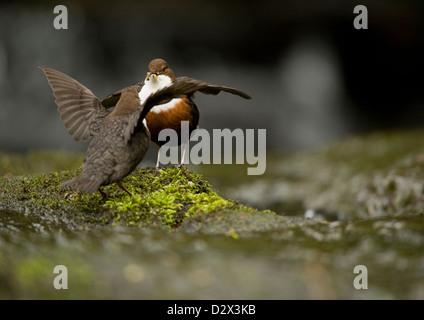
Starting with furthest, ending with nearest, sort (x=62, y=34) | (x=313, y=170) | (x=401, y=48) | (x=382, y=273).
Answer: (x=401, y=48) → (x=62, y=34) → (x=313, y=170) → (x=382, y=273)

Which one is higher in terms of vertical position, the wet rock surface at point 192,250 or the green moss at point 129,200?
the green moss at point 129,200

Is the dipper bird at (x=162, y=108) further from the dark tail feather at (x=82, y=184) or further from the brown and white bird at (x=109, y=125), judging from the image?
the dark tail feather at (x=82, y=184)

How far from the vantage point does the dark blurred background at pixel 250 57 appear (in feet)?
47.1

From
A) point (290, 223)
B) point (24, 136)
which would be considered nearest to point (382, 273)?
point (290, 223)

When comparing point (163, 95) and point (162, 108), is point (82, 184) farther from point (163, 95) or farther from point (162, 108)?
point (162, 108)

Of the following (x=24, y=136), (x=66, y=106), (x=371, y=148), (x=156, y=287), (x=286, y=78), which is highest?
(x=286, y=78)

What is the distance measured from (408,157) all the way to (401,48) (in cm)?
847

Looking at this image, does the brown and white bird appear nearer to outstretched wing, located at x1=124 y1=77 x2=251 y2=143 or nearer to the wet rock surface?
outstretched wing, located at x1=124 y1=77 x2=251 y2=143

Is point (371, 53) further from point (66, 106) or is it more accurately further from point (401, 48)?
point (66, 106)

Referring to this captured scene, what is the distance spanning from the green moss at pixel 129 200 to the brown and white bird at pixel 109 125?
0.23 metres

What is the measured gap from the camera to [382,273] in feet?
10.8

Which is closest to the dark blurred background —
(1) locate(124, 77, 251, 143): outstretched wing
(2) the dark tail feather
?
(1) locate(124, 77, 251, 143): outstretched wing

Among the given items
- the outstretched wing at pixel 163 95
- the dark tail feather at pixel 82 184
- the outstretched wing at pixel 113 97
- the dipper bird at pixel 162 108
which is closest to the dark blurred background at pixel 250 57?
the outstretched wing at pixel 113 97

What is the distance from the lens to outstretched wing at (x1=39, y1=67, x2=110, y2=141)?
17.1 feet
